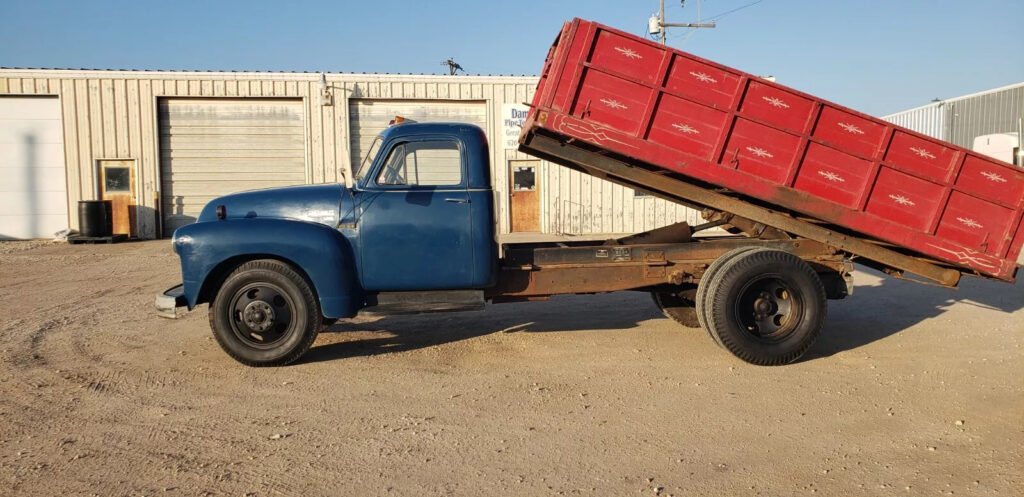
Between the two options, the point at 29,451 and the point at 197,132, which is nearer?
the point at 29,451

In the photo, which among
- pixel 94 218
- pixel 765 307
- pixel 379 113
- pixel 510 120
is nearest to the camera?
pixel 765 307

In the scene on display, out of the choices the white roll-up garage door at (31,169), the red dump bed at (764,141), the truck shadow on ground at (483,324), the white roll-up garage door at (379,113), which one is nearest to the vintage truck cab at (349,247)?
the truck shadow on ground at (483,324)

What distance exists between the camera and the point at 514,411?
4.57m

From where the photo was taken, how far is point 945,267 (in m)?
6.11

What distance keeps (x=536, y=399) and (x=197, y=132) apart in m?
15.8

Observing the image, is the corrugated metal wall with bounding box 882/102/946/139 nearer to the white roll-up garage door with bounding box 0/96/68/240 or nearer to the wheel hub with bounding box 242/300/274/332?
the wheel hub with bounding box 242/300/274/332

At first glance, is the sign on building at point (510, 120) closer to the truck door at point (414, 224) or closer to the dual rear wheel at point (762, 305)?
the truck door at point (414, 224)

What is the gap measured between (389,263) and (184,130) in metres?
14.4

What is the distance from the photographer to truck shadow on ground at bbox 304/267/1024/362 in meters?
6.52

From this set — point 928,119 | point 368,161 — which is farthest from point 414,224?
point 928,119

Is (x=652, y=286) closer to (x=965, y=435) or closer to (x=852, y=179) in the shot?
(x=852, y=179)

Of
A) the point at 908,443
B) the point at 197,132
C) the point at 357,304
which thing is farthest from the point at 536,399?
the point at 197,132

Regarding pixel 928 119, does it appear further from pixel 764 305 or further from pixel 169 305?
pixel 169 305

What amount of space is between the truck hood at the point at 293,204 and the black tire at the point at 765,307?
3.25m
